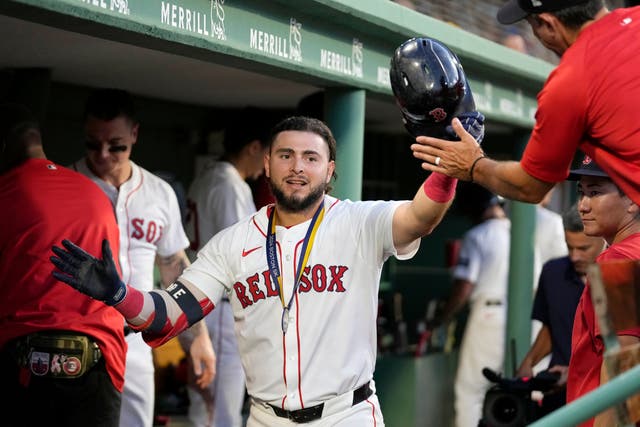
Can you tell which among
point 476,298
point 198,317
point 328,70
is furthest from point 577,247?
point 476,298

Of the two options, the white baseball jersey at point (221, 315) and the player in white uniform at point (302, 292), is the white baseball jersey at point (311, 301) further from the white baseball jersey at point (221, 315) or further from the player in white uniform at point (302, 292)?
the white baseball jersey at point (221, 315)

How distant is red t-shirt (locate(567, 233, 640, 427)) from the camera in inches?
160

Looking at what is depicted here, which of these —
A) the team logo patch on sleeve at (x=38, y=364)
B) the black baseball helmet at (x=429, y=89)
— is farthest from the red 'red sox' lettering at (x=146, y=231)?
the black baseball helmet at (x=429, y=89)

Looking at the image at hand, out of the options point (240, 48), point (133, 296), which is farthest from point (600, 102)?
point (240, 48)

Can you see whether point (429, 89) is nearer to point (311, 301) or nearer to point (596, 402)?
point (311, 301)

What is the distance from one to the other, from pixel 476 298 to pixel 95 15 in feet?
20.5

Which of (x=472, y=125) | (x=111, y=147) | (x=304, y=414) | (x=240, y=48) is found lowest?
(x=304, y=414)

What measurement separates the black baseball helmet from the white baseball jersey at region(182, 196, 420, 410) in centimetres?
46

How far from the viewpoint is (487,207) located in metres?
10.2

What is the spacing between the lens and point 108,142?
6.09 meters

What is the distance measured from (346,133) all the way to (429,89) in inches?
78.3

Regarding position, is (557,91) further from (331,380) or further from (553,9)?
(331,380)

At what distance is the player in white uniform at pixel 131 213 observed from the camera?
6030mm

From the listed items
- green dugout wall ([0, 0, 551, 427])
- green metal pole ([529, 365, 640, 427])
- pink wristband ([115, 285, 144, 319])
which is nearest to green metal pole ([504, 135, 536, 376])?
green dugout wall ([0, 0, 551, 427])
